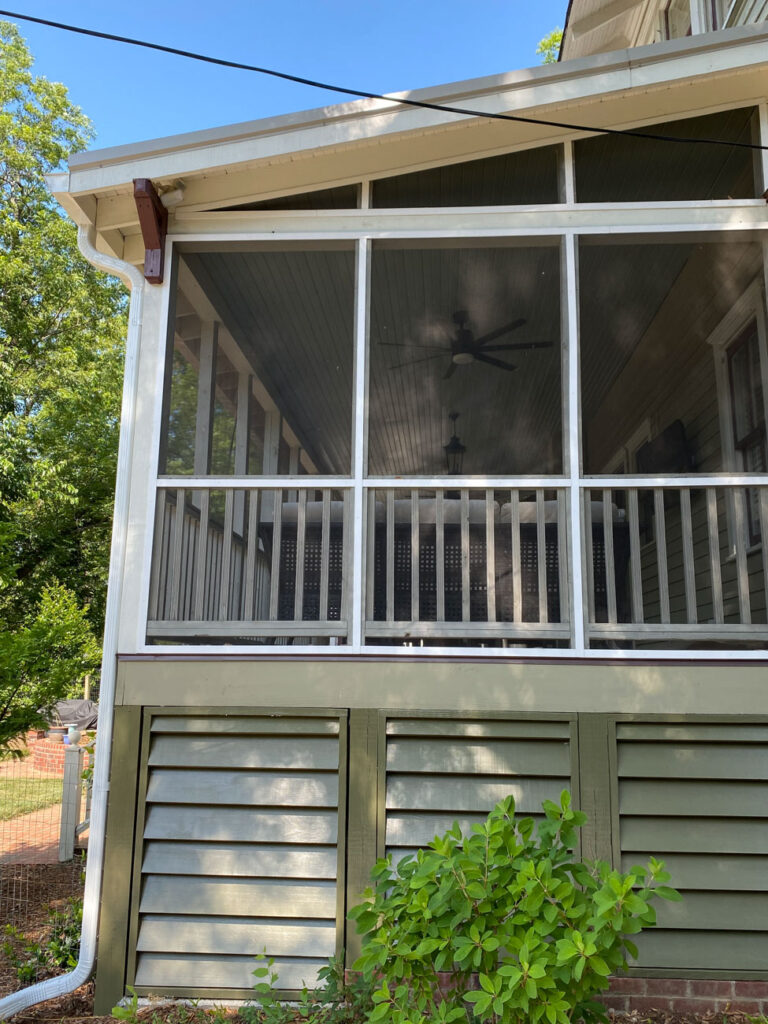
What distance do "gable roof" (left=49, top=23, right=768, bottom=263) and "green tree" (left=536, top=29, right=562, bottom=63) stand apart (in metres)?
16.6

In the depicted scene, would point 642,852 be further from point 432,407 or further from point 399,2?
point 399,2

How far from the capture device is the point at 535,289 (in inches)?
253

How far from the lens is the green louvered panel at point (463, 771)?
3.95 metres

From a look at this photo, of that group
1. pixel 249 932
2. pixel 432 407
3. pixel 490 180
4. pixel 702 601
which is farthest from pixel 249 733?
pixel 432 407

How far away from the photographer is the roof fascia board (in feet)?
14.0

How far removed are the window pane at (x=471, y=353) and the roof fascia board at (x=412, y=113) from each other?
68 centimetres

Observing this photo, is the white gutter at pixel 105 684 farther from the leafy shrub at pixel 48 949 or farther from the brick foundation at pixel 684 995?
the brick foundation at pixel 684 995

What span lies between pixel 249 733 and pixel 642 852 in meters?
1.95

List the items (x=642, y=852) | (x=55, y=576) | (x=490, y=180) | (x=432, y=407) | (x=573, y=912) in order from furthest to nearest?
(x=55, y=576)
(x=432, y=407)
(x=490, y=180)
(x=642, y=852)
(x=573, y=912)

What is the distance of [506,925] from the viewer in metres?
2.82

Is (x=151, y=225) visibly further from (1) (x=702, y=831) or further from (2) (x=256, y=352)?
(1) (x=702, y=831)

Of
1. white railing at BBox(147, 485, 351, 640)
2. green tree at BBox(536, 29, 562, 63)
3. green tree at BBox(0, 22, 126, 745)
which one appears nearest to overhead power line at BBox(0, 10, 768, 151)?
white railing at BBox(147, 485, 351, 640)

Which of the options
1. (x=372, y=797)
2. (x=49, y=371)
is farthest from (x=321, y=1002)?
(x=49, y=371)

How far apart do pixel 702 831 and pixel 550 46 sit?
65.3ft
